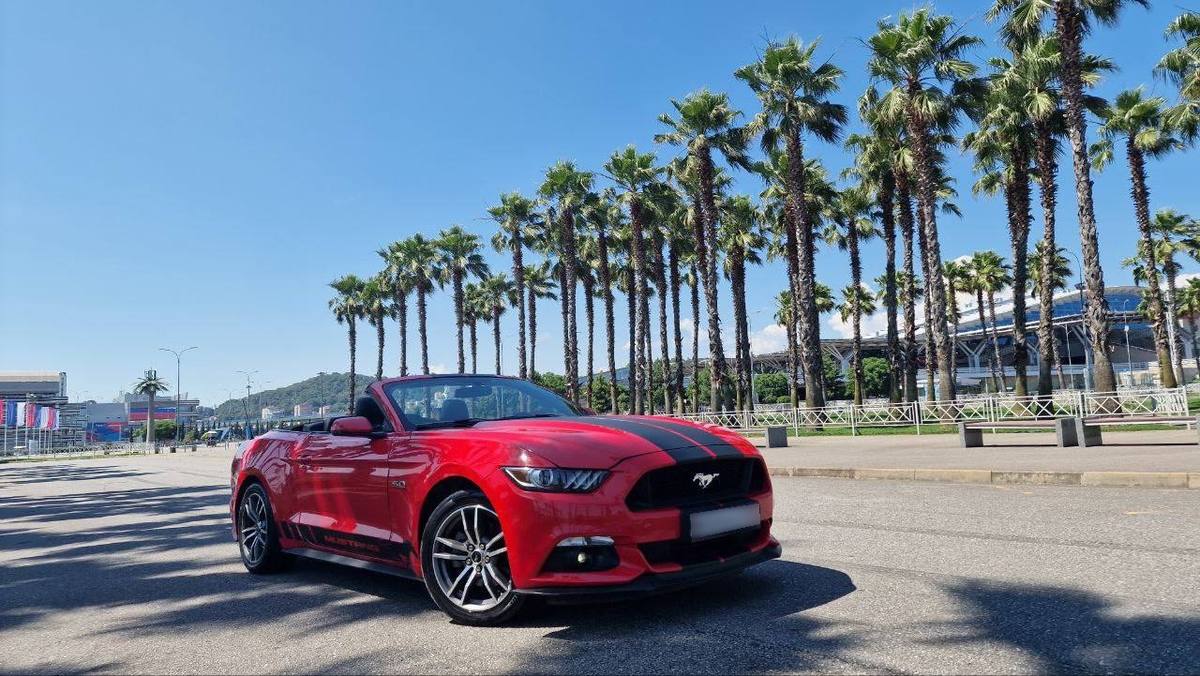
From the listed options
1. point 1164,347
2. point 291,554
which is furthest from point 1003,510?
point 1164,347

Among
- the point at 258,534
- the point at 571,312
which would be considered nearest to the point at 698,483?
the point at 258,534

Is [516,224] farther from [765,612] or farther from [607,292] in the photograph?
[765,612]

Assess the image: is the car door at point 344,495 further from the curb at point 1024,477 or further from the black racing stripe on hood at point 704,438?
the curb at point 1024,477

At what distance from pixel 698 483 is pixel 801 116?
26933mm

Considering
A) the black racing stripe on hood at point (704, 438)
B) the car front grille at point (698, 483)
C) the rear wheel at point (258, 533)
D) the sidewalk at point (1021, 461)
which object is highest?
the black racing stripe on hood at point (704, 438)

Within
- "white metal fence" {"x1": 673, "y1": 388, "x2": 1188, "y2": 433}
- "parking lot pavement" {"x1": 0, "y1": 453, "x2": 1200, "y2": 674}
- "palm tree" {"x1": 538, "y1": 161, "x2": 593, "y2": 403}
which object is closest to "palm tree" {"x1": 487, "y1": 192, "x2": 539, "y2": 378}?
"palm tree" {"x1": 538, "y1": 161, "x2": 593, "y2": 403}

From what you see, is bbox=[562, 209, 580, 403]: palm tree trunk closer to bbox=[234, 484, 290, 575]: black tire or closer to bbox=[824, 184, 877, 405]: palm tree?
bbox=[824, 184, 877, 405]: palm tree

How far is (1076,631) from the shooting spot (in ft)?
11.6

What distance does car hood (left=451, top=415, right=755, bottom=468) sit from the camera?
382cm

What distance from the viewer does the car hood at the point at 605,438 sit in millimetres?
3816

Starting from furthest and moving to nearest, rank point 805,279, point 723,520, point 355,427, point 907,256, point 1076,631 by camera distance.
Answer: point 907,256 < point 805,279 < point 355,427 < point 723,520 < point 1076,631

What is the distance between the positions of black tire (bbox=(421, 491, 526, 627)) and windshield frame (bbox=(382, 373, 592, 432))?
63 centimetres

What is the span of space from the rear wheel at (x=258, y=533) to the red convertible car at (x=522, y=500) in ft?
2.50

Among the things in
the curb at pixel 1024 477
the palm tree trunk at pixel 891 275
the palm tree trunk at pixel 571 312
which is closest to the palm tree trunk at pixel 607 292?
the palm tree trunk at pixel 571 312
